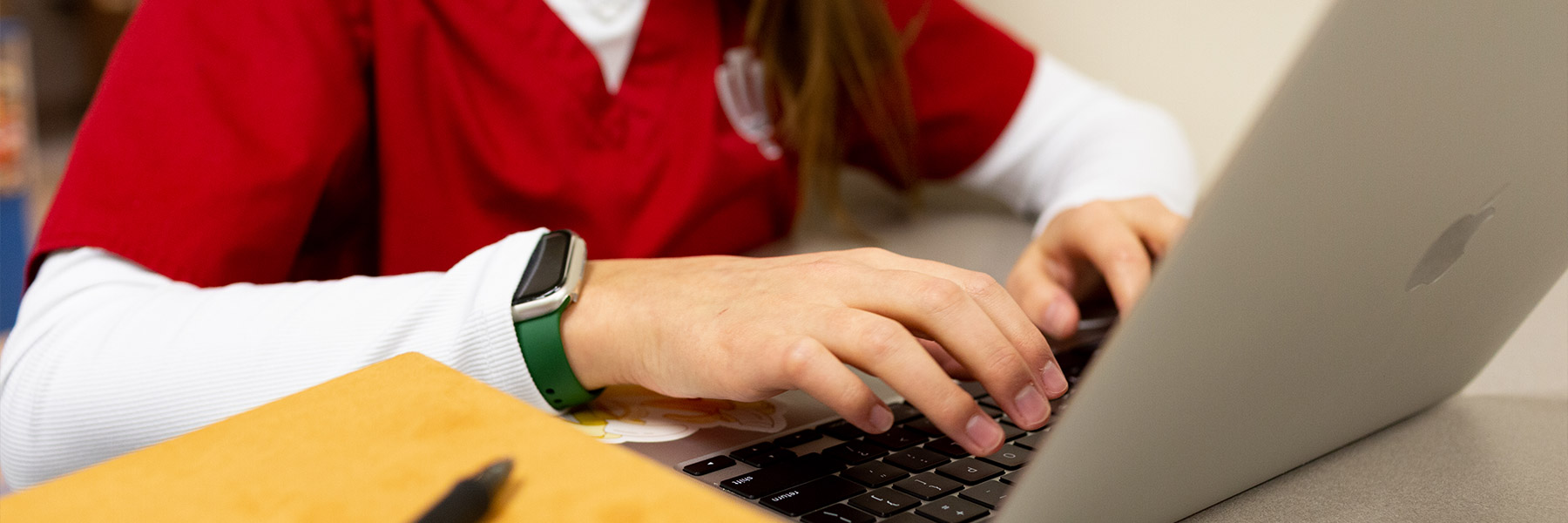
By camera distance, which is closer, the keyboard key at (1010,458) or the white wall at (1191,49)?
the keyboard key at (1010,458)

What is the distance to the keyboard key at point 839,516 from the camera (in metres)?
0.34

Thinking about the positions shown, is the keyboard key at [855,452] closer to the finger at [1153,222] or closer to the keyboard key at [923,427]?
the keyboard key at [923,427]

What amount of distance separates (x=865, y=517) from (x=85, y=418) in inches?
14.5

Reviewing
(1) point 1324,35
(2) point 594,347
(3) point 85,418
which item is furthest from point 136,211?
(1) point 1324,35

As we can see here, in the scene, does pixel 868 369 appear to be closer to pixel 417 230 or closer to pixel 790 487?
pixel 790 487

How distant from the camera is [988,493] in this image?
1.20 ft

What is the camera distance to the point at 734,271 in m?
0.45

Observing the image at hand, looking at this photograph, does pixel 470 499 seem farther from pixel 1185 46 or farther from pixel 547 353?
pixel 1185 46

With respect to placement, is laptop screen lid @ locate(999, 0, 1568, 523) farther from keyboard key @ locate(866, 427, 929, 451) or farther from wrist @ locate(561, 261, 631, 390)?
wrist @ locate(561, 261, 631, 390)

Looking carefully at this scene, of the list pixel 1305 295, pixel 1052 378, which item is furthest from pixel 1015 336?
pixel 1305 295

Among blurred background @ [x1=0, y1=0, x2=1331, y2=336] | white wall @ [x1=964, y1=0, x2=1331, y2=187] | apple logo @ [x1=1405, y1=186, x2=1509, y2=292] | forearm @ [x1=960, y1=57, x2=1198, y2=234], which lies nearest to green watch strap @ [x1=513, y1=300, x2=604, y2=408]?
apple logo @ [x1=1405, y1=186, x2=1509, y2=292]

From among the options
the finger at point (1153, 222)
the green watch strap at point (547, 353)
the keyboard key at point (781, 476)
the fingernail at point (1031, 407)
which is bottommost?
the green watch strap at point (547, 353)

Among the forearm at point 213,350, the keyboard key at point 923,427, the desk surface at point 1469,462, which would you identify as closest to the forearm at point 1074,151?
the desk surface at point 1469,462

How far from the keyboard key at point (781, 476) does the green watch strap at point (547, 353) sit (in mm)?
106
